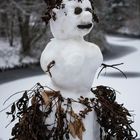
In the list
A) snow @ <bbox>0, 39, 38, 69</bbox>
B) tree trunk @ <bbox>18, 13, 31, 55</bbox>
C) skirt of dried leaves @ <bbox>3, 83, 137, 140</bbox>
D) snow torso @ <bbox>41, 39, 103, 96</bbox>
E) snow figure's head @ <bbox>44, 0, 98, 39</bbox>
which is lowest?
snow @ <bbox>0, 39, 38, 69</bbox>

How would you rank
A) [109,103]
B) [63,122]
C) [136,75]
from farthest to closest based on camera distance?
[136,75] < [109,103] < [63,122]

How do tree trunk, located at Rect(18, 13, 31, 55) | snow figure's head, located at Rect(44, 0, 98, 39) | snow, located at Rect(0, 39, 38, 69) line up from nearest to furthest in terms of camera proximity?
snow figure's head, located at Rect(44, 0, 98, 39)
snow, located at Rect(0, 39, 38, 69)
tree trunk, located at Rect(18, 13, 31, 55)

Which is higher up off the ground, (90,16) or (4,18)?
(90,16)

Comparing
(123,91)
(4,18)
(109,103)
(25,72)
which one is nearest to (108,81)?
(123,91)

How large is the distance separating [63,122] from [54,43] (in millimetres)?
849

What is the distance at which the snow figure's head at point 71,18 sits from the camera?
4.18m

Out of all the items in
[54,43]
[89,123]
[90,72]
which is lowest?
[89,123]

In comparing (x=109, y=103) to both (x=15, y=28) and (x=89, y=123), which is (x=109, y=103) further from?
(x=15, y=28)

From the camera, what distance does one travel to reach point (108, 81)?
460 inches

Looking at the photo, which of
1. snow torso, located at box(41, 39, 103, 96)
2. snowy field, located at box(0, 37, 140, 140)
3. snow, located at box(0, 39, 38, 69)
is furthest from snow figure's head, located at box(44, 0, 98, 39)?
snow, located at box(0, 39, 38, 69)

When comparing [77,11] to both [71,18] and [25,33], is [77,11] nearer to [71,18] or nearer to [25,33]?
[71,18]

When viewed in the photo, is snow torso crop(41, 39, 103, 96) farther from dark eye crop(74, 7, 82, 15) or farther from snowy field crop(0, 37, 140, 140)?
snowy field crop(0, 37, 140, 140)

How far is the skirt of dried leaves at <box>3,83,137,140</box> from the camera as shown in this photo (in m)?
4.05

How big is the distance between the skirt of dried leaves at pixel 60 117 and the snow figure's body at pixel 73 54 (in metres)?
0.09
